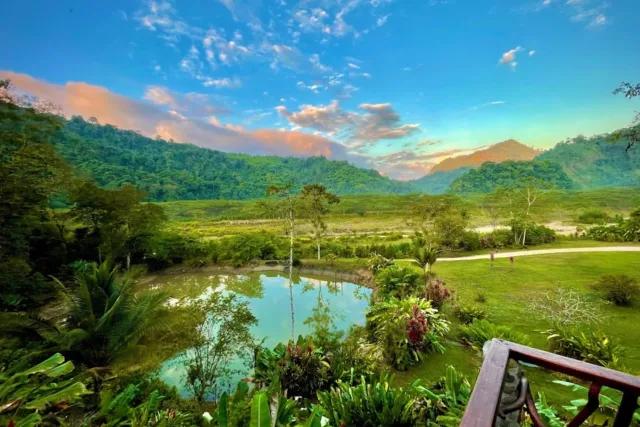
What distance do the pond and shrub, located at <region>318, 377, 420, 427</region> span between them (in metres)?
5.28

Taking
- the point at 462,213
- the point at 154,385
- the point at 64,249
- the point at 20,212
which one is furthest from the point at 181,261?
the point at 462,213

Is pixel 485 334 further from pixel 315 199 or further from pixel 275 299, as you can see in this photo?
pixel 315 199

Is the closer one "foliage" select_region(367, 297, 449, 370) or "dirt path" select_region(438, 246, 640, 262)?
"foliage" select_region(367, 297, 449, 370)

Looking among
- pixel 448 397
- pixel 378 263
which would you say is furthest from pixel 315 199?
pixel 448 397

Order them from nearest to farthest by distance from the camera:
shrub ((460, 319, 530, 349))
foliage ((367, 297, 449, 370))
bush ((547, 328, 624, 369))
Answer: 1. bush ((547, 328, 624, 369))
2. shrub ((460, 319, 530, 349))
3. foliage ((367, 297, 449, 370))

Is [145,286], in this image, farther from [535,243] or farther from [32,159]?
[535,243]

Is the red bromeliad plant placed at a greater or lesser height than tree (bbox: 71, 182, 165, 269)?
lesser

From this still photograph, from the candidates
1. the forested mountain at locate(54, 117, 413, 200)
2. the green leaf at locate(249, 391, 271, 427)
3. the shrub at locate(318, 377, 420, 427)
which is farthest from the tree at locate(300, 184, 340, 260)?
the forested mountain at locate(54, 117, 413, 200)

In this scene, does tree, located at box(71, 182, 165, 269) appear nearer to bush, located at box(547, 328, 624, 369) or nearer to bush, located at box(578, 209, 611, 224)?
bush, located at box(547, 328, 624, 369)

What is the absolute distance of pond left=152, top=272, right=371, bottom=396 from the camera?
45.1ft

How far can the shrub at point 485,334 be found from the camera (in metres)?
9.46

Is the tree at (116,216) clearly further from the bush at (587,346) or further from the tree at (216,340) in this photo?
the bush at (587,346)

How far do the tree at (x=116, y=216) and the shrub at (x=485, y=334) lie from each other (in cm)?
1940

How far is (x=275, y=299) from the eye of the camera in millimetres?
19734
